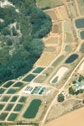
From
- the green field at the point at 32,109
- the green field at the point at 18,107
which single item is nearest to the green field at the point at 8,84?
the green field at the point at 18,107

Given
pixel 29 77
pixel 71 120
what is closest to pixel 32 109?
pixel 71 120

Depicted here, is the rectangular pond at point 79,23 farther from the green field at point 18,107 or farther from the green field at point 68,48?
the green field at point 18,107

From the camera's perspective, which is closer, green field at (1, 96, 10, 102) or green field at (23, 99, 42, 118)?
green field at (23, 99, 42, 118)

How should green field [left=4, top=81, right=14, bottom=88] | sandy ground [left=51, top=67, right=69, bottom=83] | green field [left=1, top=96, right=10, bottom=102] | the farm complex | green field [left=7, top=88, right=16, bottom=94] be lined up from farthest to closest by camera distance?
green field [left=4, top=81, right=14, bottom=88]
sandy ground [left=51, top=67, right=69, bottom=83]
green field [left=7, top=88, right=16, bottom=94]
green field [left=1, top=96, right=10, bottom=102]
the farm complex

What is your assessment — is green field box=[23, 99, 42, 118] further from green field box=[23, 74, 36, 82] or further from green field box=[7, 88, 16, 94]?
green field box=[23, 74, 36, 82]

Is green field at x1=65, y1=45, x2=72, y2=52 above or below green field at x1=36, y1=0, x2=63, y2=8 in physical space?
below

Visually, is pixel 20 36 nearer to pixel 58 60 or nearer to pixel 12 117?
pixel 58 60

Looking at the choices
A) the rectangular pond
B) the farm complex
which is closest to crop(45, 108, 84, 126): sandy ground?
the farm complex
